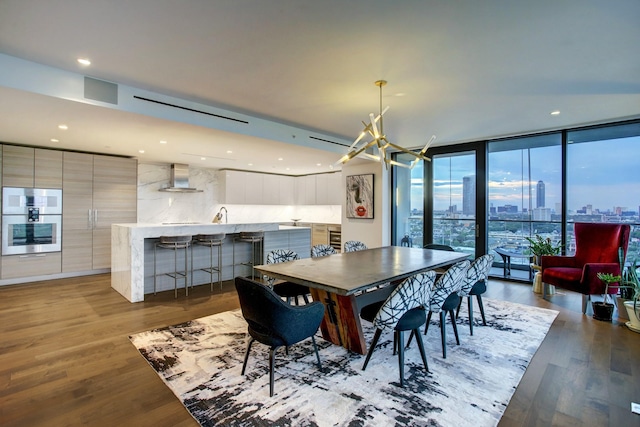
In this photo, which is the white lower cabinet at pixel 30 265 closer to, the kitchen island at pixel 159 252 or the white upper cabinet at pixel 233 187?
the kitchen island at pixel 159 252

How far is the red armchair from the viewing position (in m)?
3.93

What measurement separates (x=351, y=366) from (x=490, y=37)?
2.86m

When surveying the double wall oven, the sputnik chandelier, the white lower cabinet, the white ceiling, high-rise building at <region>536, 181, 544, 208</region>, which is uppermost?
the white ceiling

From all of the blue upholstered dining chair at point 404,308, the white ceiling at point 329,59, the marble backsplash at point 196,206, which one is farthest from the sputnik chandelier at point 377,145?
the marble backsplash at point 196,206

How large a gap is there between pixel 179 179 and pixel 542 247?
7.23 metres

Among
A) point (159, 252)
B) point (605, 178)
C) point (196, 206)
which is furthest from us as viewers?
point (196, 206)

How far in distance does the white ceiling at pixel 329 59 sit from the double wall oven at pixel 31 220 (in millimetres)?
1102

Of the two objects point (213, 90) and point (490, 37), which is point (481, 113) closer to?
point (490, 37)

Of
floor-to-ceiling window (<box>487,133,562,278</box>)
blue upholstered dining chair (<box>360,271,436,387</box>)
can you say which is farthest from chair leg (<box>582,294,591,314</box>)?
blue upholstered dining chair (<box>360,271,436,387</box>)

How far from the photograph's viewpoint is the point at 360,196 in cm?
707

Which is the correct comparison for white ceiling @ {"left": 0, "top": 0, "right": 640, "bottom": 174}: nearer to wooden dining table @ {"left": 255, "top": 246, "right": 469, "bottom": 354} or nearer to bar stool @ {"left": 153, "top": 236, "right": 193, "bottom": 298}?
bar stool @ {"left": 153, "top": 236, "right": 193, "bottom": 298}

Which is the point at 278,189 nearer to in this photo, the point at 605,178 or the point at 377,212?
the point at 377,212

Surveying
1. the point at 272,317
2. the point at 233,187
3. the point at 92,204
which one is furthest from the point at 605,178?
the point at 92,204

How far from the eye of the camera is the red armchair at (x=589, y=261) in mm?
3928
